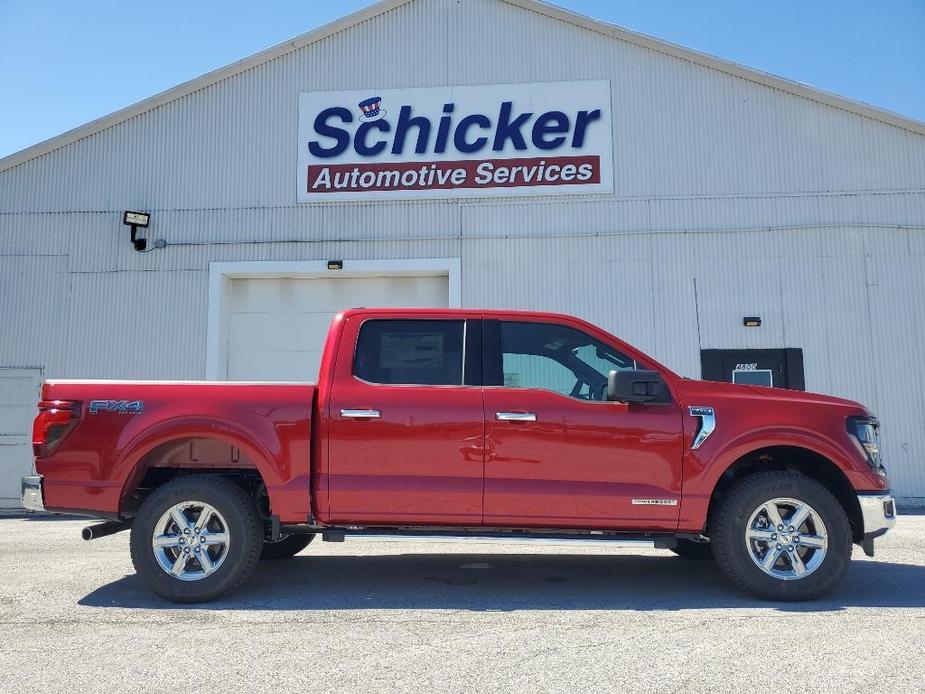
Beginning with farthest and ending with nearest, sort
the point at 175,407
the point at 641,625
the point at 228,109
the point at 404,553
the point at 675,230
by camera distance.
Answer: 1. the point at 228,109
2. the point at 675,230
3. the point at 404,553
4. the point at 175,407
5. the point at 641,625

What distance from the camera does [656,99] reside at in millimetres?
12039

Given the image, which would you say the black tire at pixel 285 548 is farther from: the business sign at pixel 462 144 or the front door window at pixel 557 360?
the business sign at pixel 462 144

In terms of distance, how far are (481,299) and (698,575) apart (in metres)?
6.82

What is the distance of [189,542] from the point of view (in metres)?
4.76

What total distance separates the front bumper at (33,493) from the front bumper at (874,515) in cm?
553

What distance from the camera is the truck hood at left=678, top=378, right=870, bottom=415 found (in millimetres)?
4852

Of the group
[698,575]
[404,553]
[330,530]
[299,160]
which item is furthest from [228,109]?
[698,575]

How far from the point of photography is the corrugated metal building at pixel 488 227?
11391 millimetres

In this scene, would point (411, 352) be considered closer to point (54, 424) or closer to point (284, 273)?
point (54, 424)

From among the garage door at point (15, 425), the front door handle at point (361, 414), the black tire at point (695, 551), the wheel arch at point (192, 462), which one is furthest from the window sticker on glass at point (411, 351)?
the garage door at point (15, 425)

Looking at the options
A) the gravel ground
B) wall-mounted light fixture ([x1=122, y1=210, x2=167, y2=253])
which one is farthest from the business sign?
the gravel ground

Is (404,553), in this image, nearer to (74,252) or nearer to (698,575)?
(698,575)

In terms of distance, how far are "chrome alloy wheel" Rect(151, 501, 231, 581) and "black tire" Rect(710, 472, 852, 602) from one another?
3318mm

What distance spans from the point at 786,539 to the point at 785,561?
0.16 m
